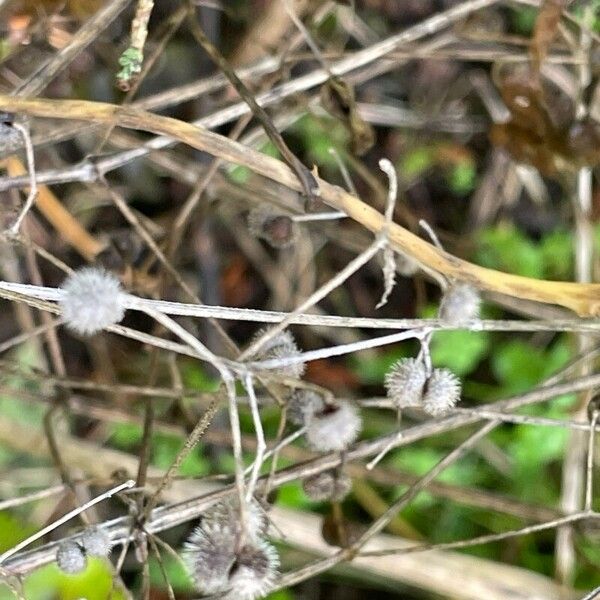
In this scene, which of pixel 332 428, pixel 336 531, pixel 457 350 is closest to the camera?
pixel 332 428

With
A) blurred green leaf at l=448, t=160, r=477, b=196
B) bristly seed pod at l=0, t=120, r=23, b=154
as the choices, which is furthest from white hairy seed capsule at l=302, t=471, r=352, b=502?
blurred green leaf at l=448, t=160, r=477, b=196

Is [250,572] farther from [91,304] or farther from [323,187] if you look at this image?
[323,187]

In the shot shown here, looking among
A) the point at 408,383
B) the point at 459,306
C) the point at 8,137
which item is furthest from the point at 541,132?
the point at 8,137

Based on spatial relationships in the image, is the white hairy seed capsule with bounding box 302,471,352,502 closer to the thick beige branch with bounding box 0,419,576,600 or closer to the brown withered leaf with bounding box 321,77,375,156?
the thick beige branch with bounding box 0,419,576,600

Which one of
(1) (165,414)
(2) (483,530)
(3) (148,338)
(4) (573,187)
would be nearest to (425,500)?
(2) (483,530)

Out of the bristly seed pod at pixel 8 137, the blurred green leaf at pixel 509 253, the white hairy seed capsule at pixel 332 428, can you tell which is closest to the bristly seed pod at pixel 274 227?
the white hairy seed capsule at pixel 332 428

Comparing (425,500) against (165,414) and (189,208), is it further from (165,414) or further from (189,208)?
(189,208)
